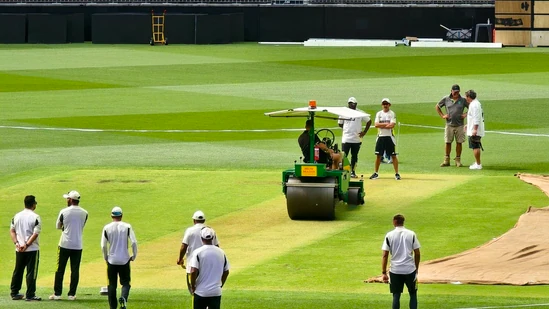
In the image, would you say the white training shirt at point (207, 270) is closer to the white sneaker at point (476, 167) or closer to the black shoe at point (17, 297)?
the black shoe at point (17, 297)

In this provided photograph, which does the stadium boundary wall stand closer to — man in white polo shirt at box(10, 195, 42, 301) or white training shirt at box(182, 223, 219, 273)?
man in white polo shirt at box(10, 195, 42, 301)

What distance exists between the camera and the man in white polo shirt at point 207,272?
1812 centimetres

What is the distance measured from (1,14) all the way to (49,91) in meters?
27.1

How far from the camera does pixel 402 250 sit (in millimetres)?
20234

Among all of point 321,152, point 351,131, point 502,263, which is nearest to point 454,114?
point 351,131

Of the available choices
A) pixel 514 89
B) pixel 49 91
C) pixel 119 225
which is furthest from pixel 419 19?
pixel 119 225

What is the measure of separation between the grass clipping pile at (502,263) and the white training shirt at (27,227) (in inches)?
245

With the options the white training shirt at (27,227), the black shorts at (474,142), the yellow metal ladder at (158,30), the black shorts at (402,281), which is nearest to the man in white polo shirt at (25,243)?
the white training shirt at (27,227)

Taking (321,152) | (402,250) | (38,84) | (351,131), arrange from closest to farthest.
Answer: (402,250) → (321,152) → (351,131) → (38,84)

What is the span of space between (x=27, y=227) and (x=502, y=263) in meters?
9.18

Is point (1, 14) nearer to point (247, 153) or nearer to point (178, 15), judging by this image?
point (178, 15)

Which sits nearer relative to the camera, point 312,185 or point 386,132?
point 312,185

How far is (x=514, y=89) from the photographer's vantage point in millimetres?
63250

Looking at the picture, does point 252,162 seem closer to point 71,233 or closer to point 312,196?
point 312,196
